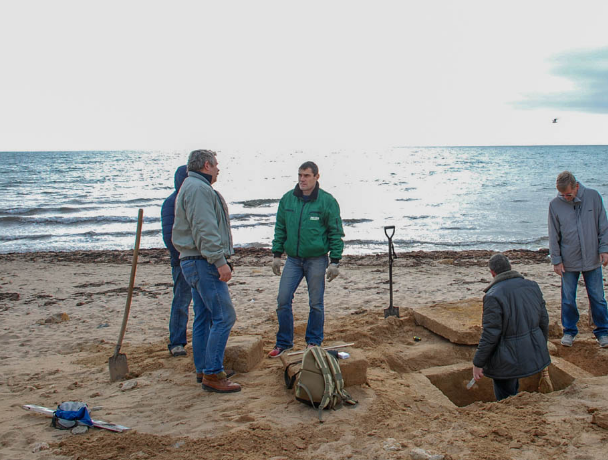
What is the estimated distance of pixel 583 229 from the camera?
491cm

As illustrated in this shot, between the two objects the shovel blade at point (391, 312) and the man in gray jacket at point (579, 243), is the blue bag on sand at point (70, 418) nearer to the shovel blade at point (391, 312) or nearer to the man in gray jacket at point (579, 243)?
the shovel blade at point (391, 312)

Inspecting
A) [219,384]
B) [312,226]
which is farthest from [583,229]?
[219,384]

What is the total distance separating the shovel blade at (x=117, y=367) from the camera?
433 cm

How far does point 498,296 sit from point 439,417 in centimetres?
96

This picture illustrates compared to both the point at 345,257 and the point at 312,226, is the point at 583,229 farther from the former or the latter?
the point at 345,257

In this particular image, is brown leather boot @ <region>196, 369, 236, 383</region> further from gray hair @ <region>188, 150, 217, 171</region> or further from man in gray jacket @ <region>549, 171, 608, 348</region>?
man in gray jacket @ <region>549, 171, 608, 348</region>

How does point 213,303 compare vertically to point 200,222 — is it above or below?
below

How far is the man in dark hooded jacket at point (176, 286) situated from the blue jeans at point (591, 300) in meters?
3.91

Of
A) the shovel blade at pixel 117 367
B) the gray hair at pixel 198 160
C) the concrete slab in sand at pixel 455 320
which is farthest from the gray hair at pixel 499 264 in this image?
the shovel blade at pixel 117 367

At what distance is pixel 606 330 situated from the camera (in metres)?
4.98

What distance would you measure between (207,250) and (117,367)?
1620mm

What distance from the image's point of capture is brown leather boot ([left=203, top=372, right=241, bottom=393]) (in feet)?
12.8

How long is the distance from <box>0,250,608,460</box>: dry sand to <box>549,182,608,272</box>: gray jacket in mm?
893

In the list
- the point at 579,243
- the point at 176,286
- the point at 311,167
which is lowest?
the point at 176,286
